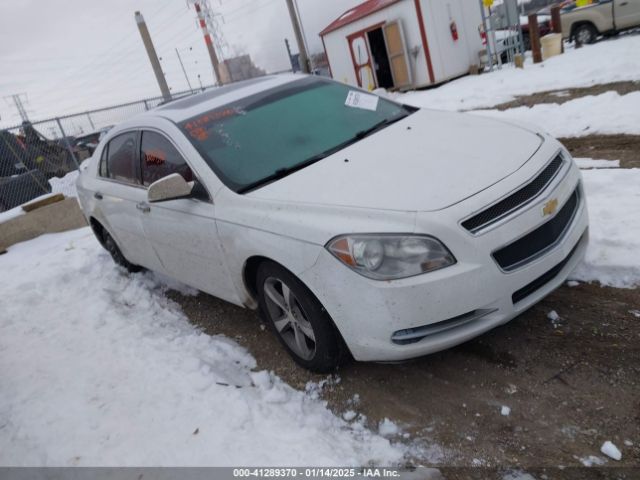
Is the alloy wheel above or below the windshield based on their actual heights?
below

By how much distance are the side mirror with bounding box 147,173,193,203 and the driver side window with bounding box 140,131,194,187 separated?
15 centimetres

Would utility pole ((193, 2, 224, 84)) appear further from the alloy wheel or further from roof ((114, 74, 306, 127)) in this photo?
the alloy wheel

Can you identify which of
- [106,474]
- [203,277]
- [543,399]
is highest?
[203,277]

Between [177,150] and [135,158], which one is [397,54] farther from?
[177,150]

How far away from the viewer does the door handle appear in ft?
12.5

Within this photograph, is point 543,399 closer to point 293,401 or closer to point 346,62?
point 293,401

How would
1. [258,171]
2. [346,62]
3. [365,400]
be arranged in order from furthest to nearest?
[346,62] < [258,171] < [365,400]

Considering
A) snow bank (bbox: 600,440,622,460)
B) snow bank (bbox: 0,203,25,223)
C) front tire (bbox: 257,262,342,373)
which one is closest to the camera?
snow bank (bbox: 600,440,622,460)

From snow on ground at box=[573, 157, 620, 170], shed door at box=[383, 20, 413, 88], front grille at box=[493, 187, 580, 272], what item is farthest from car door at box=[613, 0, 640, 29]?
front grille at box=[493, 187, 580, 272]

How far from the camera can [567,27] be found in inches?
575

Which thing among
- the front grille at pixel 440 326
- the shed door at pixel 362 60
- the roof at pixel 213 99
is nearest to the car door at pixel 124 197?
the roof at pixel 213 99

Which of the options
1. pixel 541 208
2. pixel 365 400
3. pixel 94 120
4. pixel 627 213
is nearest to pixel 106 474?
pixel 365 400

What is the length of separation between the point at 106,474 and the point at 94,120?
13393 mm

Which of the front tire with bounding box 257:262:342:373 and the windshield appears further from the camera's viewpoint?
the windshield
